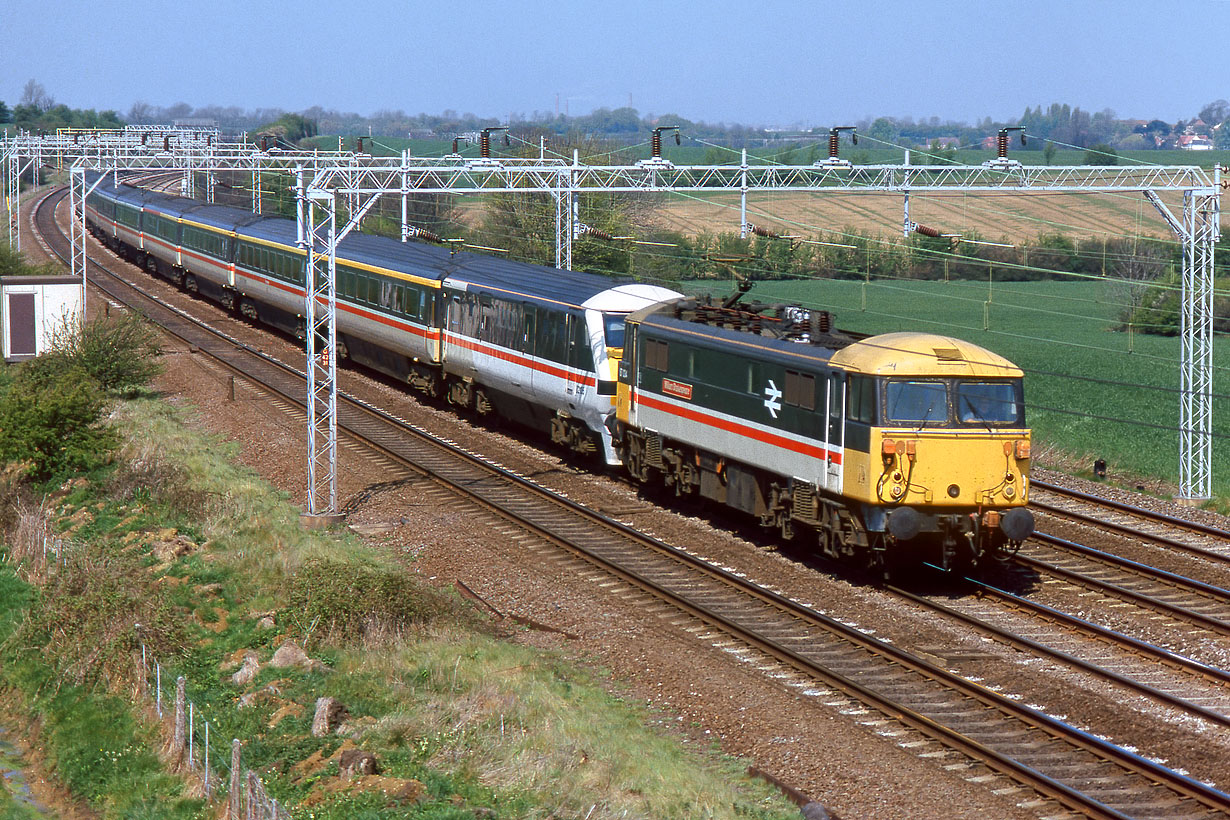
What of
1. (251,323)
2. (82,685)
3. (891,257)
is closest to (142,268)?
(251,323)

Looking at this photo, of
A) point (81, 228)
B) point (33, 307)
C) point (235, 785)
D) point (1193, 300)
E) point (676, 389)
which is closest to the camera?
point (235, 785)

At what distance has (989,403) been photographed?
1825cm

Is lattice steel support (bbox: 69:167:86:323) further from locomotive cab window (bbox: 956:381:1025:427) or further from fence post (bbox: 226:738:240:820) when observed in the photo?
fence post (bbox: 226:738:240:820)

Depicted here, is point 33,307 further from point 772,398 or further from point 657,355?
point 772,398

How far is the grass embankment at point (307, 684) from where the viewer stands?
40.3 feet

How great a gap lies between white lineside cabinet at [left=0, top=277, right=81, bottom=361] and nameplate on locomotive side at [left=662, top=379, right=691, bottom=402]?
828 inches

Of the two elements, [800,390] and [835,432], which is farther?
[800,390]

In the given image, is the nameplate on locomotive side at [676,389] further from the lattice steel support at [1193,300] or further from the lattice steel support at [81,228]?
the lattice steel support at [81,228]

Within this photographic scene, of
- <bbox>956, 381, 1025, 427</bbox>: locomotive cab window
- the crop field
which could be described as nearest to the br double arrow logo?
<bbox>956, 381, 1025, 427</bbox>: locomotive cab window

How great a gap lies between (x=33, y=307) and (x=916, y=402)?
28158mm

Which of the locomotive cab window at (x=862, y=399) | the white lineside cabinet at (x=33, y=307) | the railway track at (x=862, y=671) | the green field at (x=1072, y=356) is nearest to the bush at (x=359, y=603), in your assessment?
the railway track at (x=862, y=671)

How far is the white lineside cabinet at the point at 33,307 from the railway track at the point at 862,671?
16019mm

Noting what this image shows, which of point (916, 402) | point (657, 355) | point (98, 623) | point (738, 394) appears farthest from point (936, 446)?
point (98, 623)

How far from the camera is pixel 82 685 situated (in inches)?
696
